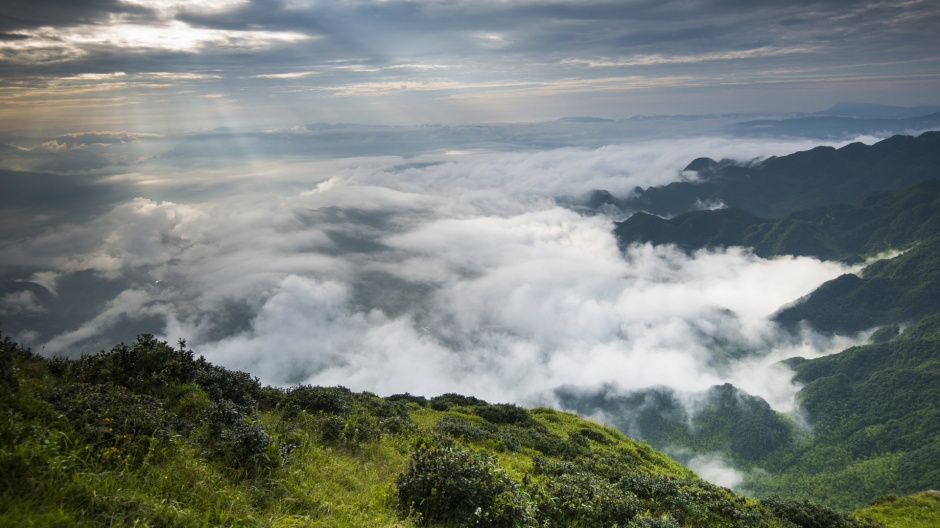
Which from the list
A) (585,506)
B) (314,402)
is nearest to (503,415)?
(314,402)

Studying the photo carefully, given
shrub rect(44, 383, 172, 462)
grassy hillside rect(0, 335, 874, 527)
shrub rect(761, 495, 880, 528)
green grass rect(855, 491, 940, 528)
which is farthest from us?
green grass rect(855, 491, 940, 528)

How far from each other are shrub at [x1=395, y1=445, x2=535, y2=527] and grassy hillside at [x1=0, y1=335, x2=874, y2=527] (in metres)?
0.03

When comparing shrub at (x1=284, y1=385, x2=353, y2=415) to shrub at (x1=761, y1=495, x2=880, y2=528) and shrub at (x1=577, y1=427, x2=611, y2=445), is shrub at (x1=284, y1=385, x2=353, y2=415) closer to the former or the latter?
shrub at (x1=577, y1=427, x2=611, y2=445)

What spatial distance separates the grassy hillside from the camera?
242 inches

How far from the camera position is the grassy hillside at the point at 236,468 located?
614 centimetres

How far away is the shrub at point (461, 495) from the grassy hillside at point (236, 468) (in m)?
0.03

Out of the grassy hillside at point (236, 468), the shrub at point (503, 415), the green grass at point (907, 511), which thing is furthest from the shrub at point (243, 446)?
the green grass at point (907, 511)

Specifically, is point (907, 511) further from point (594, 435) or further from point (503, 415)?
point (503, 415)

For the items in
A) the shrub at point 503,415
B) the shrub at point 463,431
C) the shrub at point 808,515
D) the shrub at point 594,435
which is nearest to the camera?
the shrub at point 808,515

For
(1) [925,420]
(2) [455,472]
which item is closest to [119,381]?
(2) [455,472]

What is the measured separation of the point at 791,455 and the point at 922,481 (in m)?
61.0

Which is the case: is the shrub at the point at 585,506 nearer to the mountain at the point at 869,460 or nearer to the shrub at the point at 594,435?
the shrub at the point at 594,435

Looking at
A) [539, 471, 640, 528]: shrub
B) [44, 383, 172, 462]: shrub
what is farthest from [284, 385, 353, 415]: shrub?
[539, 471, 640, 528]: shrub

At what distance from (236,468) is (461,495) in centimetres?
427
